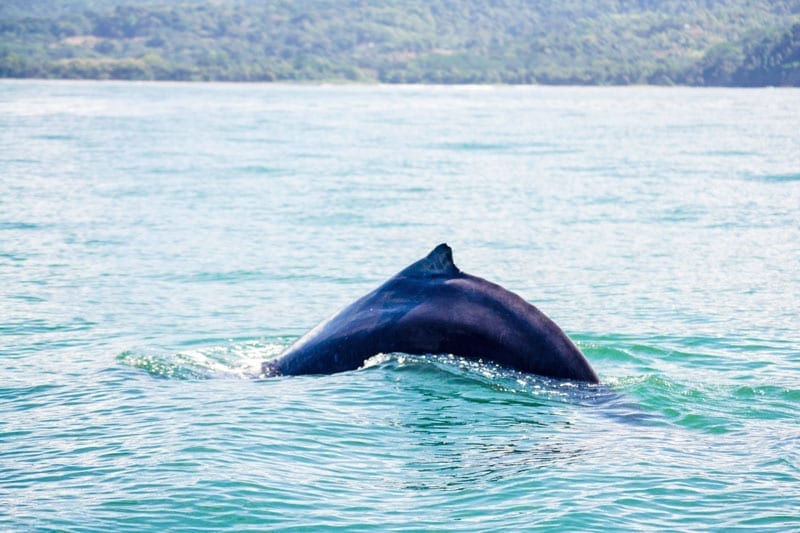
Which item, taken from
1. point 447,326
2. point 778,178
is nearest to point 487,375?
point 447,326

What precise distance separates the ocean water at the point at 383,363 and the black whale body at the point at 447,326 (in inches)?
7.6

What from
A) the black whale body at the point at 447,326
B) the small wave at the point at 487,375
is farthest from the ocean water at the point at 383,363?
the black whale body at the point at 447,326

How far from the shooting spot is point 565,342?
9984 millimetres

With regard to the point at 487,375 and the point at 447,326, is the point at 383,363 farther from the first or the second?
the point at 487,375

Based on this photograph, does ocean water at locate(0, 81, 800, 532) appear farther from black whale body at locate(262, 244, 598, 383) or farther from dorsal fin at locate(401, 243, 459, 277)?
dorsal fin at locate(401, 243, 459, 277)

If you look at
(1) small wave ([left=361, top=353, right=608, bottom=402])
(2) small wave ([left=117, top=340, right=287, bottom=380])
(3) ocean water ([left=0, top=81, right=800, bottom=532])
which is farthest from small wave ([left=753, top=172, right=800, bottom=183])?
(1) small wave ([left=361, top=353, right=608, bottom=402])

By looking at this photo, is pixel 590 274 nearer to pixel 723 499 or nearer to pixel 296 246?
pixel 296 246

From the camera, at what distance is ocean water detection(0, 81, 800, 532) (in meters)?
8.16

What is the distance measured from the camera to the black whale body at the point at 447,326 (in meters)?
9.88

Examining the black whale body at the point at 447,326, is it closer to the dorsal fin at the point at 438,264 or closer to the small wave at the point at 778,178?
the dorsal fin at the point at 438,264

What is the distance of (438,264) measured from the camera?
10.2 metres

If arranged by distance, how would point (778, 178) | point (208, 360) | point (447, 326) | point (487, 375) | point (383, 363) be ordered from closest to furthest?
point (447, 326) → point (487, 375) → point (383, 363) → point (208, 360) → point (778, 178)

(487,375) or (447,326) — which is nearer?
(447,326)

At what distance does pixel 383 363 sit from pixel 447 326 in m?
0.80
